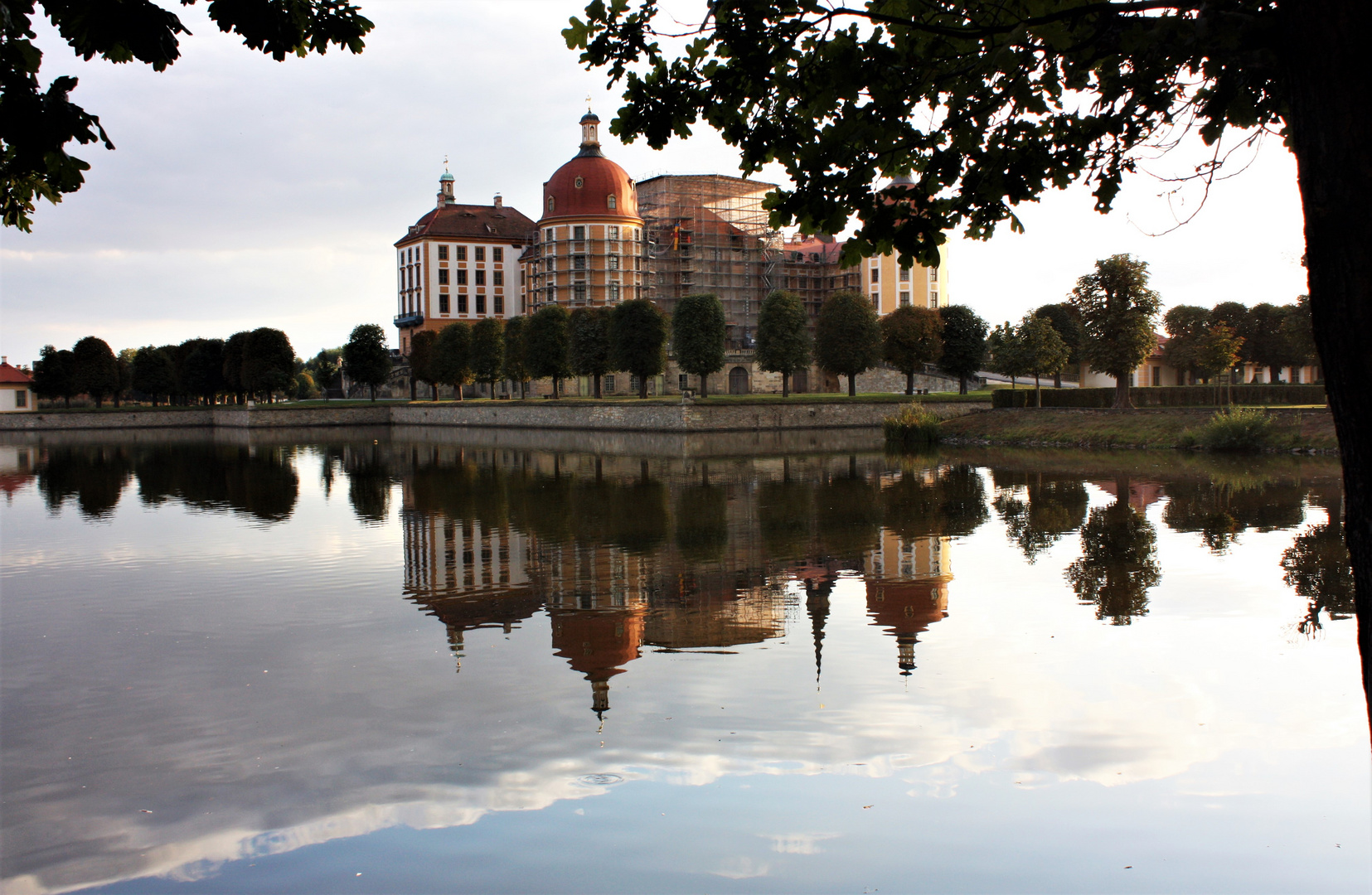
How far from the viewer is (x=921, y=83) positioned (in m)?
4.39

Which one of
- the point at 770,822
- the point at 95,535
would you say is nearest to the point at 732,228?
the point at 95,535

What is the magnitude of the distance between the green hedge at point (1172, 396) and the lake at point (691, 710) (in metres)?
22.0

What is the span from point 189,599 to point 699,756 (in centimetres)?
692

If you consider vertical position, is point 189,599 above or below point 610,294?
below

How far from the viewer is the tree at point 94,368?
65.2 m

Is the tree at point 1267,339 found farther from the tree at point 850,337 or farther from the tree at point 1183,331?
the tree at point 850,337

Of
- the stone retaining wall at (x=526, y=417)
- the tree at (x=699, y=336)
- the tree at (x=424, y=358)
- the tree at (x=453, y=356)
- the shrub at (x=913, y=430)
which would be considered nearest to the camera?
the shrub at (x=913, y=430)

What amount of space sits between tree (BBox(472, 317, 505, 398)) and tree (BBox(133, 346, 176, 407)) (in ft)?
81.1

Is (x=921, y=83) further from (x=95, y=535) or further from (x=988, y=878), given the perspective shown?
(x=95, y=535)

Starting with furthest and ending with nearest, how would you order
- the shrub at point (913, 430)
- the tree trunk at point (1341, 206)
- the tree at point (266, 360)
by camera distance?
the tree at point (266, 360) < the shrub at point (913, 430) < the tree trunk at point (1341, 206)

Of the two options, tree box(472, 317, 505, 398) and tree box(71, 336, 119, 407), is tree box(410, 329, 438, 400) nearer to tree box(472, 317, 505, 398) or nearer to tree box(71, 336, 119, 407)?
tree box(472, 317, 505, 398)

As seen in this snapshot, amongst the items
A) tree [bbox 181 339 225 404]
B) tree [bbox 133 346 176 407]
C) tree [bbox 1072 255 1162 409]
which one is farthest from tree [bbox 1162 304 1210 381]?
tree [bbox 133 346 176 407]

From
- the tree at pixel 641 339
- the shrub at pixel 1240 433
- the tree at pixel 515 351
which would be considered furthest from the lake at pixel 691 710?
the tree at pixel 515 351

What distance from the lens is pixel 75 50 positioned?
426 cm
